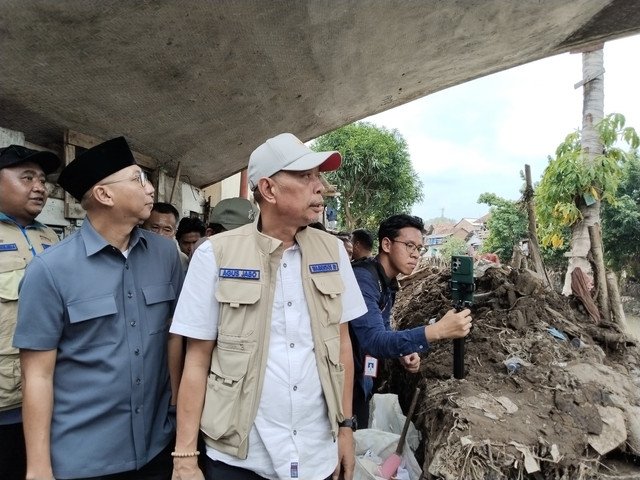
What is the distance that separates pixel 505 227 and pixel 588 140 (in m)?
17.6

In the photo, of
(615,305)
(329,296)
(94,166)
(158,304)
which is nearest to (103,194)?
(94,166)

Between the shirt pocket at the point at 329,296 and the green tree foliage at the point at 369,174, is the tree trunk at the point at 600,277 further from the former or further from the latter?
the green tree foliage at the point at 369,174

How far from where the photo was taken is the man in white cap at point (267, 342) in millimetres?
1311

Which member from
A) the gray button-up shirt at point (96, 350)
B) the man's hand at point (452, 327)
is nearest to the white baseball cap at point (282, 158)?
the gray button-up shirt at point (96, 350)

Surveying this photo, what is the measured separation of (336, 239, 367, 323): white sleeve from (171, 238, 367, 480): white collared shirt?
237 millimetres

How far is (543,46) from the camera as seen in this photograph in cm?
331

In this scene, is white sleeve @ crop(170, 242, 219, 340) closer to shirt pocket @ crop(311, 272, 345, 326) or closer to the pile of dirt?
shirt pocket @ crop(311, 272, 345, 326)

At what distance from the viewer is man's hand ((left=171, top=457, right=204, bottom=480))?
130 centimetres

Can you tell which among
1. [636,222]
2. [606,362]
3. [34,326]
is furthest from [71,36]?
[636,222]

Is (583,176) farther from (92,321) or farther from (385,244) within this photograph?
(92,321)

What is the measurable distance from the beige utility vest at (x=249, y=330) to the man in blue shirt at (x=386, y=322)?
2.26 feet

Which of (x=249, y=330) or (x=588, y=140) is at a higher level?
(x=588, y=140)

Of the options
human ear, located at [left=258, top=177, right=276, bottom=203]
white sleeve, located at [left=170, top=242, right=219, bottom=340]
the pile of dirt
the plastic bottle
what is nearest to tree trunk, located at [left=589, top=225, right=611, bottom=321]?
the pile of dirt

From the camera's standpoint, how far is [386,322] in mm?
2584
